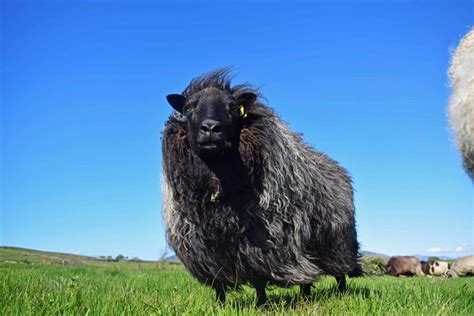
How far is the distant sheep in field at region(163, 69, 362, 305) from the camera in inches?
220

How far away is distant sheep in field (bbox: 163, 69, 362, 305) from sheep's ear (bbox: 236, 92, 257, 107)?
0.04 feet

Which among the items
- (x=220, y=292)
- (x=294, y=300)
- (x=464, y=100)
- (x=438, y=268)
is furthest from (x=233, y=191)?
(x=438, y=268)

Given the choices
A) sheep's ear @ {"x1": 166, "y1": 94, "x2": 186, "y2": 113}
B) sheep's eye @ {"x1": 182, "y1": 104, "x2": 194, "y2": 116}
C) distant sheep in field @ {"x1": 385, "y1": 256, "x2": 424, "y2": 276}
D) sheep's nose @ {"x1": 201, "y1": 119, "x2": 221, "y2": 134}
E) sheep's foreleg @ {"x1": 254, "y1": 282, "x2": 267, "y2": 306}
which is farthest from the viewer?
distant sheep in field @ {"x1": 385, "y1": 256, "x2": 424, "y2": 276}

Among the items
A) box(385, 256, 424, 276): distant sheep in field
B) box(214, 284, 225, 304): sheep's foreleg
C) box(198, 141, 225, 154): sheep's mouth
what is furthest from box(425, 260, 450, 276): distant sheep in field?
box(198, 141, 225, 154): sheep's mouth

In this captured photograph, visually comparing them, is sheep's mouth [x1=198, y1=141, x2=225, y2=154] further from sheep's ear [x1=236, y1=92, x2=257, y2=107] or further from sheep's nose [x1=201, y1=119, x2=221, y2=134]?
sheep's ear [x1=236, y1=92, x2=257, y2=107]

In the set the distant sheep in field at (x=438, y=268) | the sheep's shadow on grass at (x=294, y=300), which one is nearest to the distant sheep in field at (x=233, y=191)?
the sheep's shadow on grass at (x=294, y=300)

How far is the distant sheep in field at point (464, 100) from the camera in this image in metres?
4.73

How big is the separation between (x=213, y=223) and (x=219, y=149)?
0.86m

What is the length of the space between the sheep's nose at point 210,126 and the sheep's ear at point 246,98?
741mm

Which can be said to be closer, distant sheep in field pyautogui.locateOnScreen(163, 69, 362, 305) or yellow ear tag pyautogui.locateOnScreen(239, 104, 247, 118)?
distant sheep in field pyautogui.locateOnScreen(163, 69, 362, 305)

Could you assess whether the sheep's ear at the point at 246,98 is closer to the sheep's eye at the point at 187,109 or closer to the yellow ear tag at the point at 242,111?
the yellow ear tag at the point at 242,111

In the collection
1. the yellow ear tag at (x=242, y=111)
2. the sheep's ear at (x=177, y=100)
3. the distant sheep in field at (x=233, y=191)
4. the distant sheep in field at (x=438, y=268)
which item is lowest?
the distant sheep in field at (x=438, y=268)

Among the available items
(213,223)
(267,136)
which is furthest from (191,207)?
(267,136)

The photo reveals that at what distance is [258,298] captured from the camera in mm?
5586
